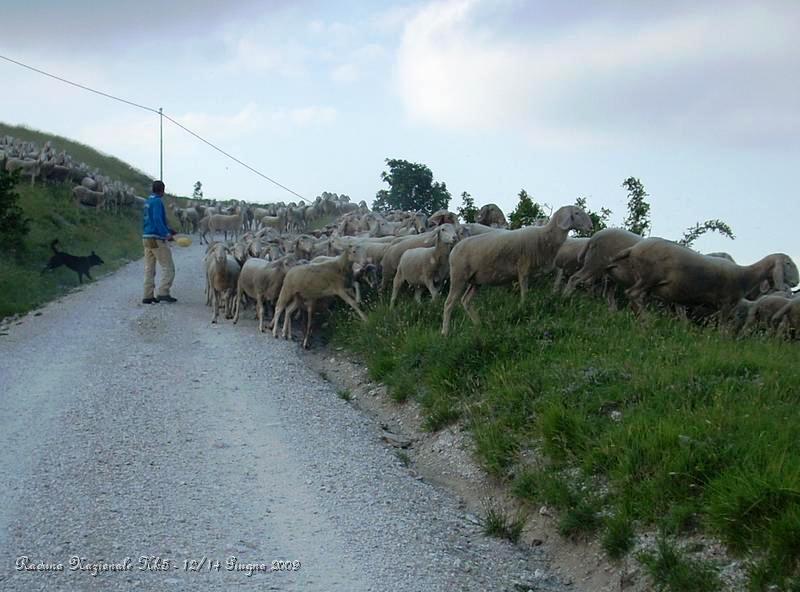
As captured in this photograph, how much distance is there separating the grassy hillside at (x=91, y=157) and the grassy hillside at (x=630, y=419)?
40435mm

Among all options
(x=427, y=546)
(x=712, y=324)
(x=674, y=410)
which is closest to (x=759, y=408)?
(x=674, y=410)

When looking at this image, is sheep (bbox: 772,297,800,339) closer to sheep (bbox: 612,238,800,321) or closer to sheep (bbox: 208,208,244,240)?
sheep (bbox: 612,238,800,321)

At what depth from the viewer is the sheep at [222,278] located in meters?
19.1

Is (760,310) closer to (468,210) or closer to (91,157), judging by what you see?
(468,210)

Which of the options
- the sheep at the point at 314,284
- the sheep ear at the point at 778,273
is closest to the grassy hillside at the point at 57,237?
the sheep at the point at 314,284

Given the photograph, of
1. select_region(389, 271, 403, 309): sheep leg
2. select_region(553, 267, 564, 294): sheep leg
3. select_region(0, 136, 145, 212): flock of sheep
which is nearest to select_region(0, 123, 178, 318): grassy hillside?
select_region(0, 136, 145, 212): flock of sheep

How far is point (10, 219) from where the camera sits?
23.7m

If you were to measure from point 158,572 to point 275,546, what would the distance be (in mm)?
950

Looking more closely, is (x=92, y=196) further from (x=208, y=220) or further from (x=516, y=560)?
(x=516, y=560)

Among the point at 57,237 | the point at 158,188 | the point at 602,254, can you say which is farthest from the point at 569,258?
the point at 57,237

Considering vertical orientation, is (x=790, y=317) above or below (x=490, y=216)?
below

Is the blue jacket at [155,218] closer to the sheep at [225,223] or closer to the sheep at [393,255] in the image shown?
the sheep at [393,255]

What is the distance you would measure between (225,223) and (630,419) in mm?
31104

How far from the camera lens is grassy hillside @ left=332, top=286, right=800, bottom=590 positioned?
22.3ft
